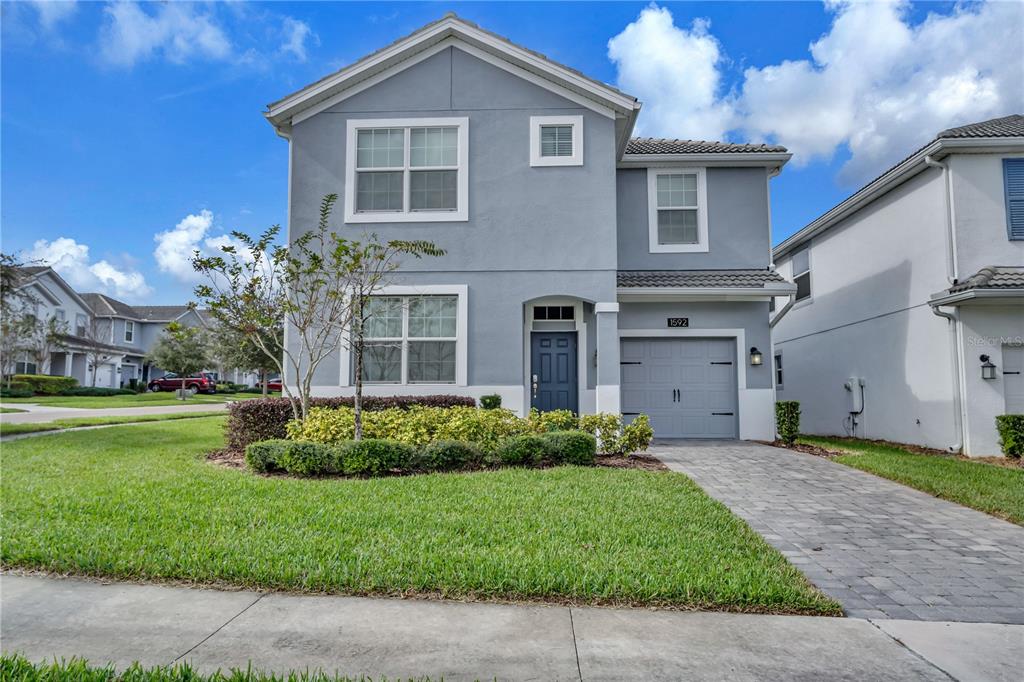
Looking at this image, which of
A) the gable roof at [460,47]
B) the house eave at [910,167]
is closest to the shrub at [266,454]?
the gable roof at [460,47]

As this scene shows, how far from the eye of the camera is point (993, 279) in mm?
10812

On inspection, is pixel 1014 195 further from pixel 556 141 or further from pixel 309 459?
pixel 309 459

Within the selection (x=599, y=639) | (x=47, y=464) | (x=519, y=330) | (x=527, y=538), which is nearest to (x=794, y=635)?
(x=599, y=639)

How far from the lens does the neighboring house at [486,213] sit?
37.2 feet

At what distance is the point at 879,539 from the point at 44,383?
38.3m

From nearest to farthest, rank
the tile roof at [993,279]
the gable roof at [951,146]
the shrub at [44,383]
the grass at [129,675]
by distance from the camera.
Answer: the grass at [129,675] < the tile roof at [993,279] < the gable roof at [951,146] < the shrub at [44,383]

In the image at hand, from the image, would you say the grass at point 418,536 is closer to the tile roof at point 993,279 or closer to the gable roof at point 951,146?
the tile roof at point 993,279

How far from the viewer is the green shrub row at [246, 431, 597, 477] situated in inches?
314

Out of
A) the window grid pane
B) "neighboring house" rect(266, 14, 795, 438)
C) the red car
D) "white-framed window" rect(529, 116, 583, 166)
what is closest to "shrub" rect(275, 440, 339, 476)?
"neighboring house" rect(266, 14, 795, 438)

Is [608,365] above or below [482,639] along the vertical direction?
above

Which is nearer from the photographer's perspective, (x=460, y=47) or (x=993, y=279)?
(x=993, y=279)

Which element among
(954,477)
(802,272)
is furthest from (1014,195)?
(954,477)

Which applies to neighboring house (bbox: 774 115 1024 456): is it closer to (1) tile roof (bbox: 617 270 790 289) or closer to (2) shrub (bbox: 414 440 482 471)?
(1) tile roof (bbox: 617 270 790 289)

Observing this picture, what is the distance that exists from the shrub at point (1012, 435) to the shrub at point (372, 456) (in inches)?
422
